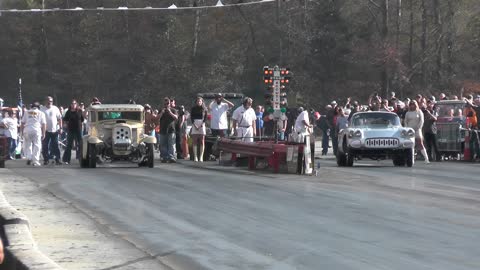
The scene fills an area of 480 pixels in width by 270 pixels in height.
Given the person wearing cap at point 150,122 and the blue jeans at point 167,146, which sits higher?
the person wearing cap at point 150,122

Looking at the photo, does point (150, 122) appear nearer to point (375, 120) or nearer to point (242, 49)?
point (375, 120)

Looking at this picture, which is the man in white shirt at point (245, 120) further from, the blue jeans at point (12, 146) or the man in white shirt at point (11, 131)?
the blue jeans at point (12, 146)

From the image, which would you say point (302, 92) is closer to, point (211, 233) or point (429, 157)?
point (429, 157)

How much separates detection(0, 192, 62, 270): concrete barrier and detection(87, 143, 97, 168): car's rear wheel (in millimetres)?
14701

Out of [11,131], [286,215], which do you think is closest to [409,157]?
[11,131]

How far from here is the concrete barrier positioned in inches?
359

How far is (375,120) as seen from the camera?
30.1m

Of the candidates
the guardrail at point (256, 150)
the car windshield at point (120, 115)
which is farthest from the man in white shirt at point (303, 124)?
the car windshield at point (120, 115)

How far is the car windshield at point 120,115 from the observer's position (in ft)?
96.0

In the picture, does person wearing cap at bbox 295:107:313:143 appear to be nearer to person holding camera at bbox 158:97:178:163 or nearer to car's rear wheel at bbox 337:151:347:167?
car's rear wheel at bbox 337:151:347:167

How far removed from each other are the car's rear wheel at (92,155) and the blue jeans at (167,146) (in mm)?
4102

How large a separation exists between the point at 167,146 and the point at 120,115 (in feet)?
10.9

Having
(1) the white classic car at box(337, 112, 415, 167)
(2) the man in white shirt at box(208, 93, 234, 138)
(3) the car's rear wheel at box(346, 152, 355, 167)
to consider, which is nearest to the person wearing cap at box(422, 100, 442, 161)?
(1) the white classic car at box(337, 112, 415, 167)

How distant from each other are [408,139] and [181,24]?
171 ft
